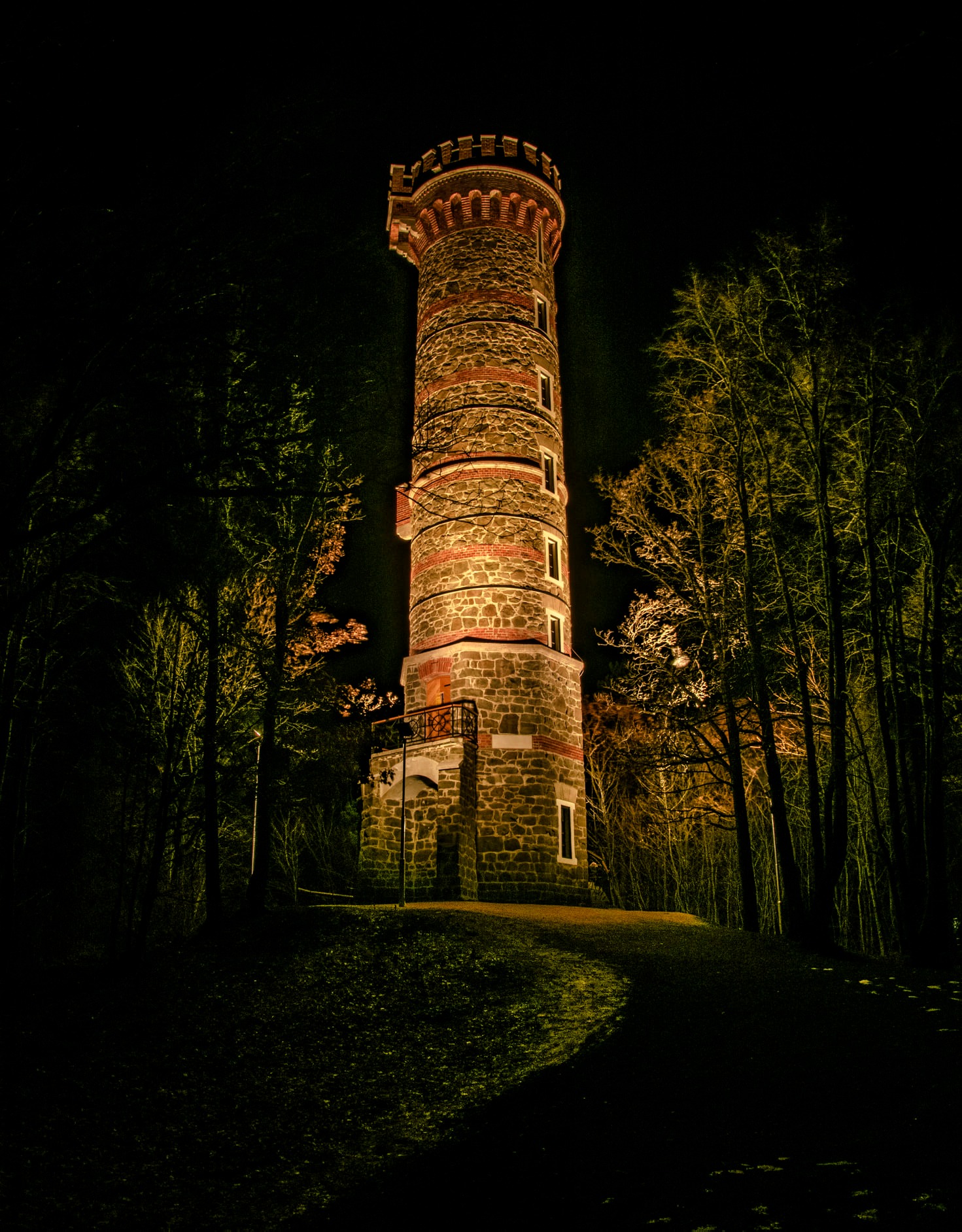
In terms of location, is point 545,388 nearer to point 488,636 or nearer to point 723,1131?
point 488,636

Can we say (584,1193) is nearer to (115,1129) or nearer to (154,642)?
(115,1129)

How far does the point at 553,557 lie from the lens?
20.6 meters

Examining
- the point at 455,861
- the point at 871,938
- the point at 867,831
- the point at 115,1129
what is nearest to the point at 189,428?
the point at 115,1129

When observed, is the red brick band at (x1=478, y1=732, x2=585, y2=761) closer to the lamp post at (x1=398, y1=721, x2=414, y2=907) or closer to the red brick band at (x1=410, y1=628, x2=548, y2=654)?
the lamp post at (x1=398, y1=721, x2=414, y2=907)

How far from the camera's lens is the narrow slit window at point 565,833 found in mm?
18297

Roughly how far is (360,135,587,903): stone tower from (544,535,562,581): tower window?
4cm

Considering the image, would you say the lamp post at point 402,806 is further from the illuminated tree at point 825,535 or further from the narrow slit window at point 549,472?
the narrow slit window at point 549,472

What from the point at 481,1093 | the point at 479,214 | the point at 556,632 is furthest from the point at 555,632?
the point at 481,1093

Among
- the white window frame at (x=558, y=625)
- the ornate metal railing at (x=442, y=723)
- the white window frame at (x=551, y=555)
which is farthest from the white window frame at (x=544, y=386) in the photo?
the ornate metal railing at (x=442, y=723)

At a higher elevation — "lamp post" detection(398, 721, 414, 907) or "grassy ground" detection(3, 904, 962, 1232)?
"lamp post" detection(398, 721, 414, 907)

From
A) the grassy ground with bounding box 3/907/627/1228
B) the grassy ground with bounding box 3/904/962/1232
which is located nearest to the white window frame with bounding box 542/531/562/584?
the grassy ground with bounding box 3/907/627/1228

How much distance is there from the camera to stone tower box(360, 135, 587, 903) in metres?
17.5

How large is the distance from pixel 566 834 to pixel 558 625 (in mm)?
4736

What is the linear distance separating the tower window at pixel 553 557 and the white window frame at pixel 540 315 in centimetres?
547
